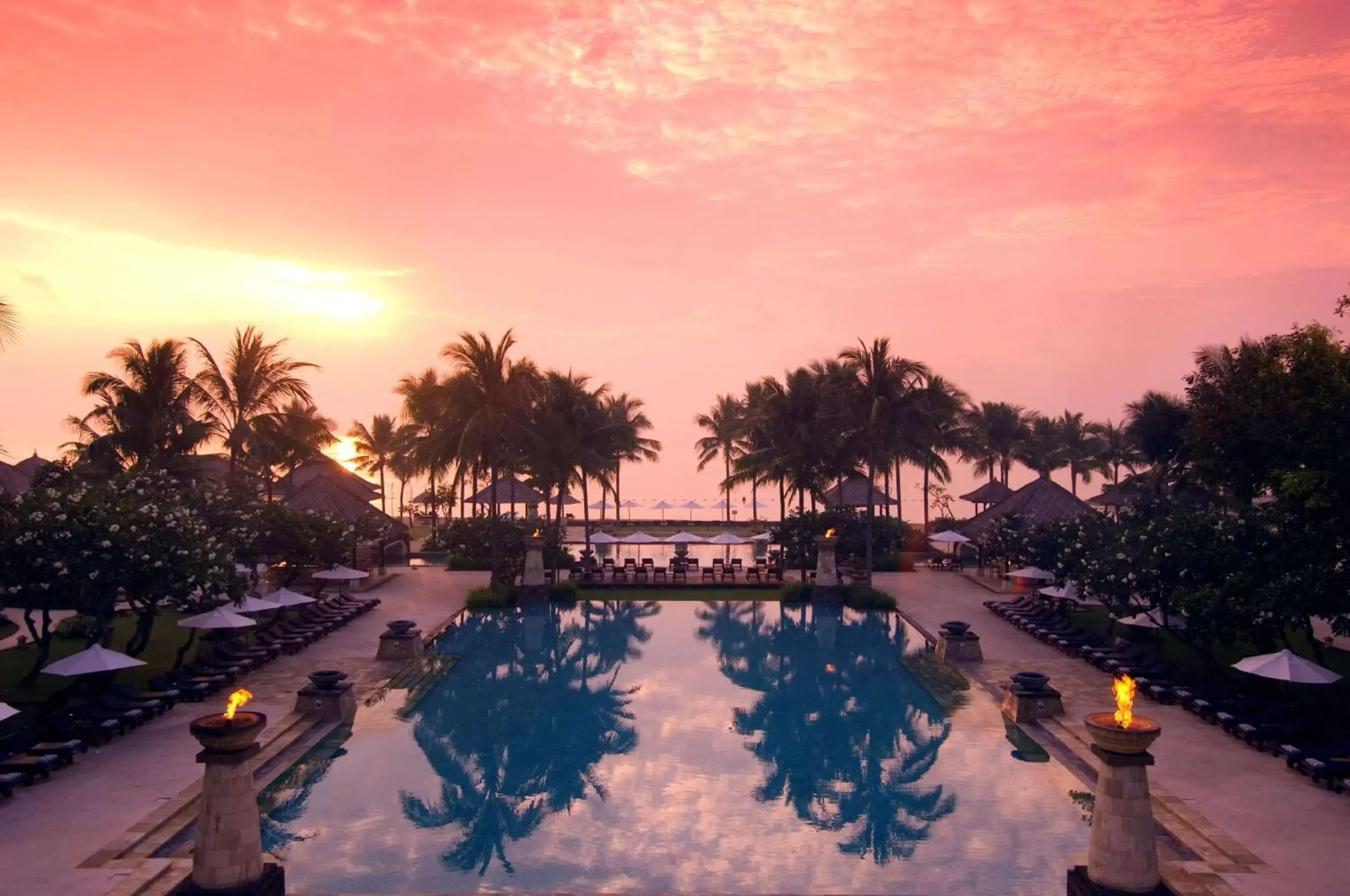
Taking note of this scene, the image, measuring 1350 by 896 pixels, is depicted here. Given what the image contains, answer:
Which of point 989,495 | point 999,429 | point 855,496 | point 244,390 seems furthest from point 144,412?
point 999,429

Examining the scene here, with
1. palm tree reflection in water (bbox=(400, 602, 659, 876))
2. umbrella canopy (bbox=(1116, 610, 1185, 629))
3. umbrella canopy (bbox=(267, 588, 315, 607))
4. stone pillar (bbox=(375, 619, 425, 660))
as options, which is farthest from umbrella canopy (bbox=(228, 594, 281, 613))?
umbrella canopy (bbox=(1116, 610, 1185, 629))

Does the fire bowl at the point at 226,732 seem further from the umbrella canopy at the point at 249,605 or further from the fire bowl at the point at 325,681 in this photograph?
the umbrella canopy at the point at 249,605

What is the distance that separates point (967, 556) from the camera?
161ft

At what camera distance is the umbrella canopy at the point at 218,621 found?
2266 centimetres

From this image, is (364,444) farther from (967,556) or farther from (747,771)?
(747,771)

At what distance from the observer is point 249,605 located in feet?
83.1

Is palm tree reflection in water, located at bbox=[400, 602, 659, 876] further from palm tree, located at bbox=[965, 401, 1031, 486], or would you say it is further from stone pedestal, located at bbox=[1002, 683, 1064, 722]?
palm tree, located at bbox=[965, 401, 1031, 486]

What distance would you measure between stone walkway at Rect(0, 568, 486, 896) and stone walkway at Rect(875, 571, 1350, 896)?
13825 mm

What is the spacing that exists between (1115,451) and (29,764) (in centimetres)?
6915

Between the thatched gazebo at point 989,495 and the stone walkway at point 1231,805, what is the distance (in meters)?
32.6

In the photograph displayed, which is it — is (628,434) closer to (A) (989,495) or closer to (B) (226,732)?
(A) (989,495)

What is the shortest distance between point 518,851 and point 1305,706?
15976mm

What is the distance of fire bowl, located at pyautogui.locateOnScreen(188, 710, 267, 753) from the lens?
1109cm

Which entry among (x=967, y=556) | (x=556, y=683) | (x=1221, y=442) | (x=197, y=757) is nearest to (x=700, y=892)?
(x=197, y=757)
